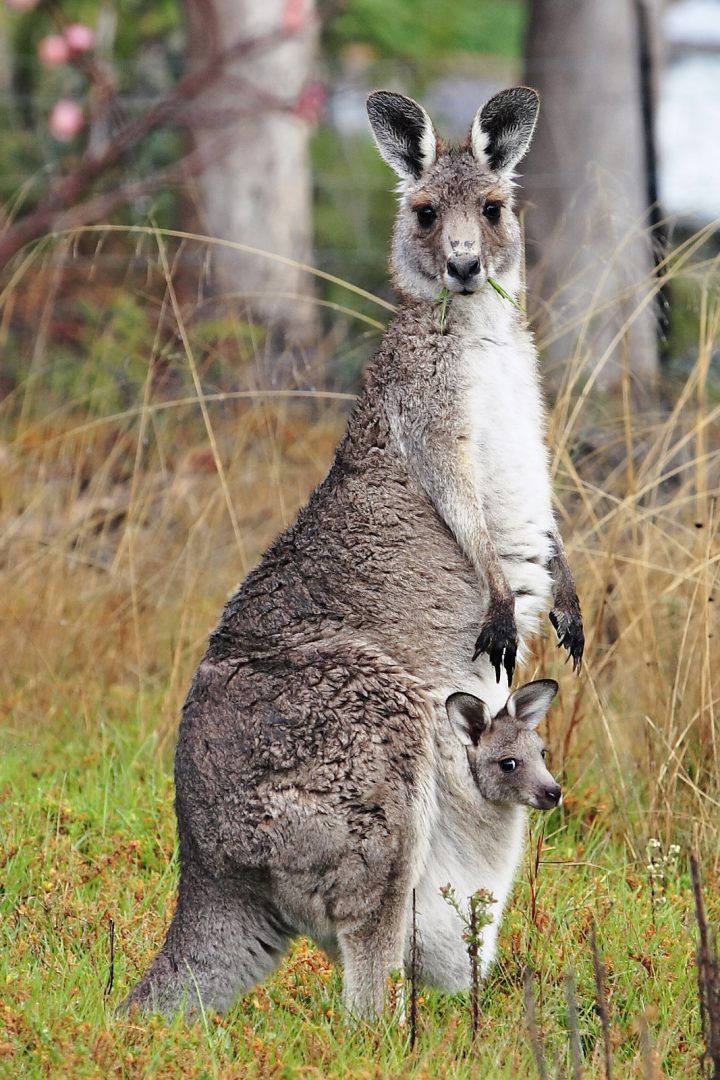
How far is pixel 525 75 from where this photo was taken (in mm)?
11125

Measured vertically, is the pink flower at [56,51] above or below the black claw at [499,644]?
above

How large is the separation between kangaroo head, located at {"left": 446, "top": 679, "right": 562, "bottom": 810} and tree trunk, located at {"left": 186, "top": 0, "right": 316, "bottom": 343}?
6771mm

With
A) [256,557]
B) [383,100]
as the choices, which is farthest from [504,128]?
[256,557]

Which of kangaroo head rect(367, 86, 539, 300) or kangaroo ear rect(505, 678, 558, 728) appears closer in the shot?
kangaroo ear rect(505, 678, 558, 728)

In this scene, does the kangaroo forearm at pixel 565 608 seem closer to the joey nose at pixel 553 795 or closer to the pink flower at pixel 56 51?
the joey nose at pixel 553 795

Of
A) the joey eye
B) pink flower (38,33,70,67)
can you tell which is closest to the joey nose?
the joey eye

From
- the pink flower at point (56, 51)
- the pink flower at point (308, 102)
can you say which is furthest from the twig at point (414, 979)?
the pink flower at point (56, 51)

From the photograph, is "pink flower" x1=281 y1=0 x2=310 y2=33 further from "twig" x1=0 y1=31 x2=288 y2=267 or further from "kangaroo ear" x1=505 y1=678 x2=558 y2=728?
"kangaroo ear" x1=505 y1=678 x2=558 y2=728

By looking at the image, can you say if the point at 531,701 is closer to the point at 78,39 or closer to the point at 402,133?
the point at 402,133

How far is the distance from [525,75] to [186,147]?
3.88 meters

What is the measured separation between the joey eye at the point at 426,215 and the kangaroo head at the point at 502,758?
141 centimetres

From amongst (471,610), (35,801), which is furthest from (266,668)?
(35,801)

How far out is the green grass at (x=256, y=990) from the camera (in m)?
3.55

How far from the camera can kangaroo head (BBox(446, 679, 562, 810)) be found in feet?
12.9
